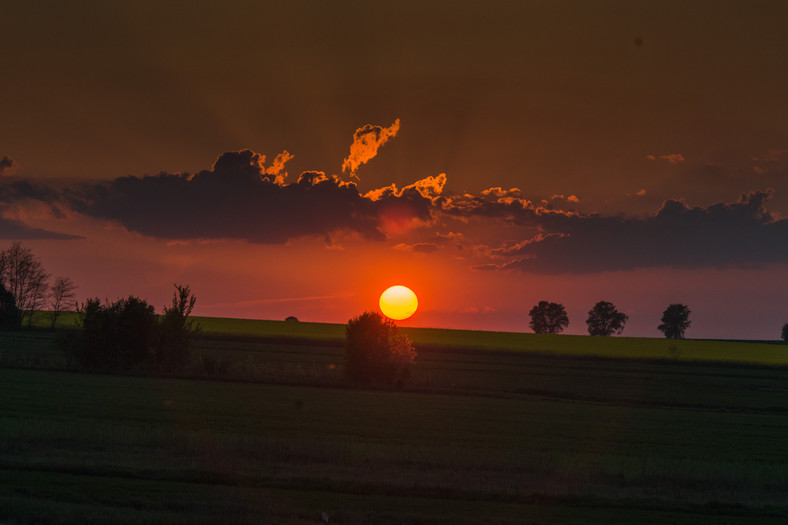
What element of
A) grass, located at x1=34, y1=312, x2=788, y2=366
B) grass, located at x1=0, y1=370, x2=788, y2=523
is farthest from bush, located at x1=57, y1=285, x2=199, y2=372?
grass, located at x1=34, y1=312, x2=788, y2=366

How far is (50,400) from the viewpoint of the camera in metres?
42.4

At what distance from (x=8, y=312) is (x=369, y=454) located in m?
108

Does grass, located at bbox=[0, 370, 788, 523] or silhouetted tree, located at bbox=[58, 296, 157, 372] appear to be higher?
silhouetted tree, located at bbox=[58, 296, 157, 372]

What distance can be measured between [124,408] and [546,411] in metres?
26.1

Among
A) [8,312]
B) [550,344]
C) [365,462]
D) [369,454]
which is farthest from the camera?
[550,344]

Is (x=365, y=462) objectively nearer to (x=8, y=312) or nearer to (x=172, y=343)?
(x=172, y=343)

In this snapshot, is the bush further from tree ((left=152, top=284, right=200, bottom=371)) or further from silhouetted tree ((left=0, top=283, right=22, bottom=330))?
silhouetted tree ((left=0, top=283, right=22, bottom=330))

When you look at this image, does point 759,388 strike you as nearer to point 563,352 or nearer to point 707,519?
point 563,352

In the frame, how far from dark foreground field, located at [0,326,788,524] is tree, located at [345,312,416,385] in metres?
6.37

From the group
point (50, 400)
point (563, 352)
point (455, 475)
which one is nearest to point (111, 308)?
point (50, 400)

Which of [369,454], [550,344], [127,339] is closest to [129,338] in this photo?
[127,339]

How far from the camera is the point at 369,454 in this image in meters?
27.2

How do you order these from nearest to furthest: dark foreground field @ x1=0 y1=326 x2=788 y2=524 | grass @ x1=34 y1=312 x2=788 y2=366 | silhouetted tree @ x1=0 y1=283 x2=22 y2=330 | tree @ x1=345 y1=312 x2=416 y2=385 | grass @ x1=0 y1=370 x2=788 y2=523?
dark foreground field @ x1=0 y1=326 x2=788 y2=524, grass @ x1=0 y1=370 x2=788 y2=523, tree @ x1=345 y1=312 x2=416 y2=385, silhouetted tree @ x1=0 y1=283 x2=22 y2=330, grass @ x1=34 y1=312 x2=788 y2=366

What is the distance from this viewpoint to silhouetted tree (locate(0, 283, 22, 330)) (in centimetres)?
11888
